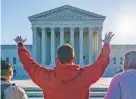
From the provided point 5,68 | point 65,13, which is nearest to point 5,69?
point 5,68

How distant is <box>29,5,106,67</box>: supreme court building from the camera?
5578 cm

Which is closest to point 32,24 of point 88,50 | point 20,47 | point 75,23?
point 75,23

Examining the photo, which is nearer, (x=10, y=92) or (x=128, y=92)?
(x=128, y=92)

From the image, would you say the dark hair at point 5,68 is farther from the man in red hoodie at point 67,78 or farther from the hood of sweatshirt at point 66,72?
the hood of sweatshirt at point 66,72

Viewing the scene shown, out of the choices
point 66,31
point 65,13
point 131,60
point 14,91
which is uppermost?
point 65,13

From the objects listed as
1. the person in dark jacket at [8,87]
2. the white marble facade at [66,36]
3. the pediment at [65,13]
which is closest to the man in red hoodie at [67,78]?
the person in dark jacket at [8,87]

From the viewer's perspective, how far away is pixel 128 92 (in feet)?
11.4

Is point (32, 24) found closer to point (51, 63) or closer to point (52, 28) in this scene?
point (52, 28)

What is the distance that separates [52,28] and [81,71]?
52693mm

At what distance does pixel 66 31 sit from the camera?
61219mm

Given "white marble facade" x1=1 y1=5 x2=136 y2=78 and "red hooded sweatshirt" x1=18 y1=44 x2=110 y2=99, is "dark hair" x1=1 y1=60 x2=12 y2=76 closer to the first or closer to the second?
"red hooded sweatshirt" x1=18 y1=44 x2=110 y2=99

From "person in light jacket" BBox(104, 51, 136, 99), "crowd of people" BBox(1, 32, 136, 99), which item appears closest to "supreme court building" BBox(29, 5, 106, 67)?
"crowd of people" BBox(1, 32, 136, 99)

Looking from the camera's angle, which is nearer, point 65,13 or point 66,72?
point 66,72

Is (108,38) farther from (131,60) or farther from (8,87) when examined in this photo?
(8,87)
